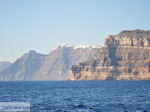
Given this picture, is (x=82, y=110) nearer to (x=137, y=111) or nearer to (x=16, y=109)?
(x=137, y=111)

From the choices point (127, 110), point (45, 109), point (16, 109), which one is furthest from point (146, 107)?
point (16, 109)

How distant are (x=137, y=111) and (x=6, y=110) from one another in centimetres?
2284

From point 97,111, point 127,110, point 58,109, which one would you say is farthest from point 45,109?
point 127,110

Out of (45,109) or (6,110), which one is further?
(45,109)

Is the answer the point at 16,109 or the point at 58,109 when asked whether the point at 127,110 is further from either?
the point at 16,109

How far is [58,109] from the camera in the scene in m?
86.4

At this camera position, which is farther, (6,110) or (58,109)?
(58,109)

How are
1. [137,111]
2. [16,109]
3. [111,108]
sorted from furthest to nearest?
[111,108] → [137,111] → [16,109]

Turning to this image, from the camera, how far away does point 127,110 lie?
83062 mm

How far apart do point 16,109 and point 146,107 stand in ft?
88.8

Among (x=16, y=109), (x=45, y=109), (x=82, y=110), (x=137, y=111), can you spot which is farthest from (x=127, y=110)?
(x=16, y=109)

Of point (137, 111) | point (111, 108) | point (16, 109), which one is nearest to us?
point (16, 109)

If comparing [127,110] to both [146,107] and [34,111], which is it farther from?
[34,111]

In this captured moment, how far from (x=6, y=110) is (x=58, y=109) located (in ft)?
39.7
